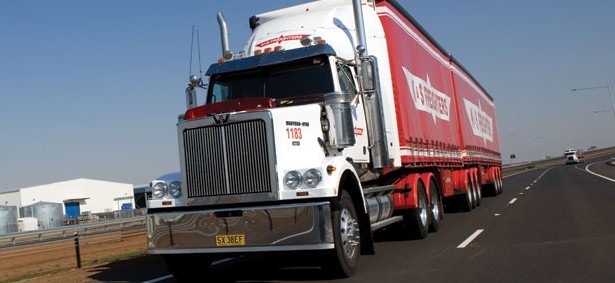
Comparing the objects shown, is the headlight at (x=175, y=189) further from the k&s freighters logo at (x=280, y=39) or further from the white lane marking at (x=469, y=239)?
the white lane marking at (x=469, y=239)

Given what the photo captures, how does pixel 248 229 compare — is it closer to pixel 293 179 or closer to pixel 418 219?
pixel 293 179

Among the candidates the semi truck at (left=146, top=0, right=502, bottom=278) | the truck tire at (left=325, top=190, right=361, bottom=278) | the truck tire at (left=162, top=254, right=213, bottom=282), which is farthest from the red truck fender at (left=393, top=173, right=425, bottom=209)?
the truck tire at (left=162, top=254, right=213, bottom=282)

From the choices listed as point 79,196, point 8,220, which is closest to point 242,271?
point 8,220

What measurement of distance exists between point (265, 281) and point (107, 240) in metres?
17.8

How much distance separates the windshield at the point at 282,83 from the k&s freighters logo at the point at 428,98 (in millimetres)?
3457

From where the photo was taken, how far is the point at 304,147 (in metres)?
7.68

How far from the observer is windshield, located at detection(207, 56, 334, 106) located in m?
8.58

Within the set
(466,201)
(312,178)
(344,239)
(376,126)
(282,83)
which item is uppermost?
(282,83)

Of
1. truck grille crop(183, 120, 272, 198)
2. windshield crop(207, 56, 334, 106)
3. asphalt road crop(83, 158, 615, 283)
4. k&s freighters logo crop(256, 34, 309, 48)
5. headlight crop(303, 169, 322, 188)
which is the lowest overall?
asphalt road crop(83, 158, 615, 283)

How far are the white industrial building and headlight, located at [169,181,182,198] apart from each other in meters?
69.1

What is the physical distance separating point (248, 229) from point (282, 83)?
8.28 ft

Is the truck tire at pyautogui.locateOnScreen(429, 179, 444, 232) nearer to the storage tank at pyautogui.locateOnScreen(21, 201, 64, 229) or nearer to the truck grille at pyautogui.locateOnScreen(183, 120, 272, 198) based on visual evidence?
the truck grille at pyautogui.locateOnScreen(183, 120, 272, 198)

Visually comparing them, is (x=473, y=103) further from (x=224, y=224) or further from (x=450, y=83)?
(x=224, y=224)

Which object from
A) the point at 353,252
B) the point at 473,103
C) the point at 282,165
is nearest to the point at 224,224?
the point at 282,165
